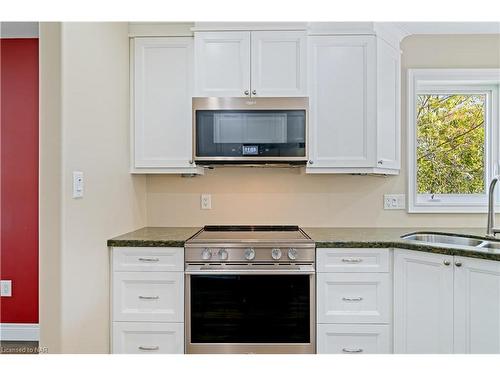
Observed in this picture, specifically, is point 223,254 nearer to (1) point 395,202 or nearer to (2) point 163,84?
(2) point 163,84

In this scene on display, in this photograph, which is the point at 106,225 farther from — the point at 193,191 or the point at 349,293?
the point at 349,293

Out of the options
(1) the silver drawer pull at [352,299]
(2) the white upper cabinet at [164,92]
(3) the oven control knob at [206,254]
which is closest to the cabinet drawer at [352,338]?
(1) the silver drawer pull at [352,299]

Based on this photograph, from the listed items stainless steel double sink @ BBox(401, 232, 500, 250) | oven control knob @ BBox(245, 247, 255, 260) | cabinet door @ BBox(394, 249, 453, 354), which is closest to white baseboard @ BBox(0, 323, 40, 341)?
oven control knob @ BBox(245, 247, 255, 260)

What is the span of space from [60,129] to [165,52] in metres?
1.05

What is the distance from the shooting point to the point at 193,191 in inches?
111

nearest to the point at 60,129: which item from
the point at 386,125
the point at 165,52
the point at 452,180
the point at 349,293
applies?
the point at 165,52

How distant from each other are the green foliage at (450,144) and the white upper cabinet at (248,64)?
3.75 feet

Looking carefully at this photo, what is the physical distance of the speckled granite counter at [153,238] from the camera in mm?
2133

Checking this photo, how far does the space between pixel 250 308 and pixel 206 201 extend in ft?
3.13

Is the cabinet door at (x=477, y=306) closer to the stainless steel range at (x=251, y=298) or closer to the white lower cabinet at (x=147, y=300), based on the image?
the stainless steel range at (x=251, y=298)

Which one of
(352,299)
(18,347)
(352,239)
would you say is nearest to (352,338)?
(352,299)

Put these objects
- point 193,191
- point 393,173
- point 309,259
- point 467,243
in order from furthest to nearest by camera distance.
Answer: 1. point 193,191
2. point 393,173
3. point 467,243
4. point 309,259

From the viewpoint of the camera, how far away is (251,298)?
2.11m

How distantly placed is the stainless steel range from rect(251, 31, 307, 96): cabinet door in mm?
991
